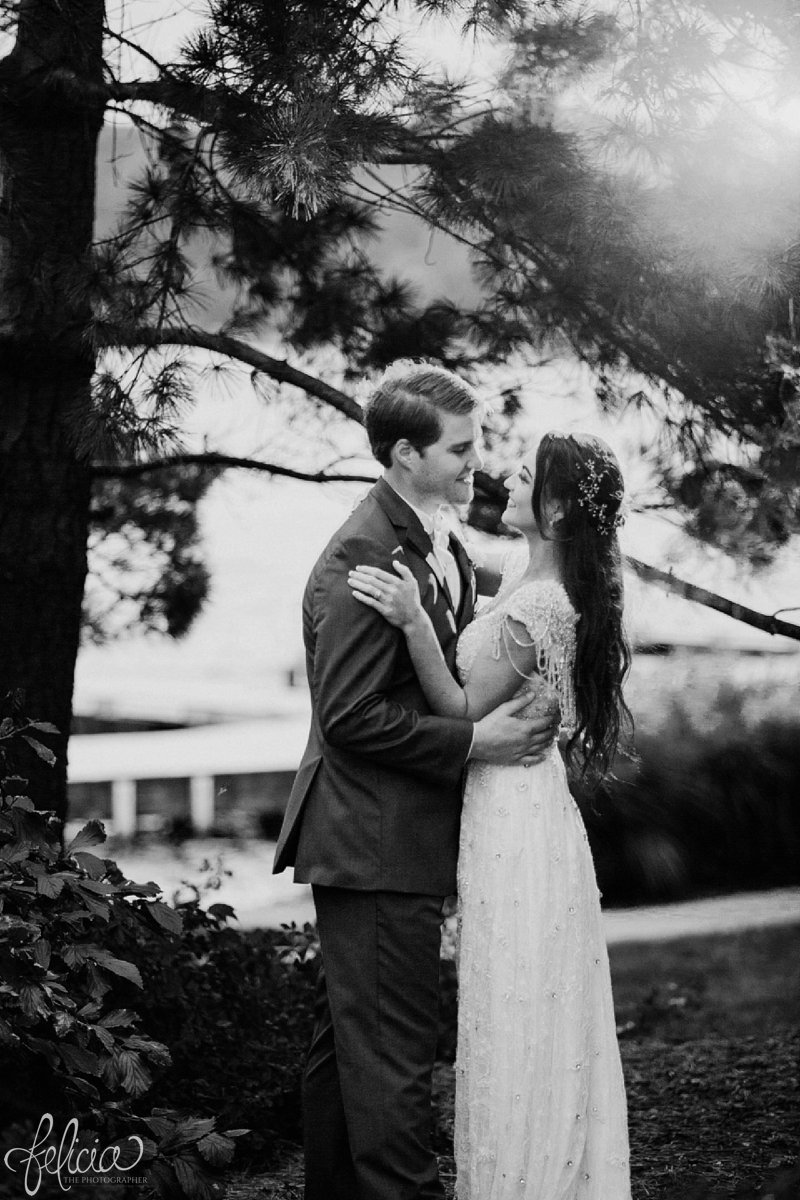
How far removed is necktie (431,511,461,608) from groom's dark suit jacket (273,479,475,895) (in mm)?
115

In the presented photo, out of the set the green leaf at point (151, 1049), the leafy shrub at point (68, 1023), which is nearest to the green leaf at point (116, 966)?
the leafy shrub at point (68, 1023)

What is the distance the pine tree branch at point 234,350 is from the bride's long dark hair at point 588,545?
866 millimetres

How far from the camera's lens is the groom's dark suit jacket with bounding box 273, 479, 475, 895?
2.53 metres

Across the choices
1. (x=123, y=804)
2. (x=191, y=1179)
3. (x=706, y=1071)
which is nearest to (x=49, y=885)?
(x=191, y=1179)

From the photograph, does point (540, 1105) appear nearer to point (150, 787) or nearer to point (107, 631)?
point (107, 631)

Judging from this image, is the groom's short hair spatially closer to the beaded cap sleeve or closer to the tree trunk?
the beaded cap sleeve

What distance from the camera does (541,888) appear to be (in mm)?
2668

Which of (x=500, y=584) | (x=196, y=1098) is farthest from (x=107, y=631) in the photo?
(x=500, y=584)

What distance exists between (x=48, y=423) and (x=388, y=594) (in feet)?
5.58

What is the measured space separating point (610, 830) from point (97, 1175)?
17.0 feet

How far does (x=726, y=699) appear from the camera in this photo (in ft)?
25.2

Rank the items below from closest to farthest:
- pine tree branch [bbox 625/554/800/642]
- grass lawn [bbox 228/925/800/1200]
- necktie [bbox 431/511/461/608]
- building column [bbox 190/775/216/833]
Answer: necktie [bbox 431/511/461/608] < grass lawn [bbox 228/925/800/1200] < pine tree branch [bbox 625/554/800/642] < building column [bbox 190/775/216/833]

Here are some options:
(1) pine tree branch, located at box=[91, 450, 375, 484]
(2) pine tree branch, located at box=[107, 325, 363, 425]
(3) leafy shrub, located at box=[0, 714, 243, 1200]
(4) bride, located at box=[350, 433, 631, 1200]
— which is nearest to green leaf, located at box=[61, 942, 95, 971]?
(3) leafy shrub, located at box=[0, 714, 243, 1200]

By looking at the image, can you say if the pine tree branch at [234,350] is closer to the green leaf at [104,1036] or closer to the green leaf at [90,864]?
the green leaf at [90,864]
